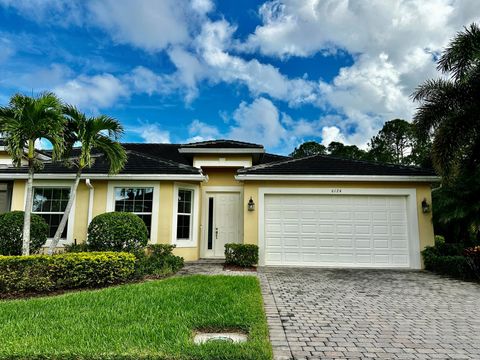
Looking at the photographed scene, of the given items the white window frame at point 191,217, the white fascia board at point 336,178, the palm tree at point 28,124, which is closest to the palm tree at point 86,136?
the palm tree at point 28,124

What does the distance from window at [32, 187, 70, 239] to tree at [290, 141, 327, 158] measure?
1043 inches

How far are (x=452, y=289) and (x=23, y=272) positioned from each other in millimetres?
9785

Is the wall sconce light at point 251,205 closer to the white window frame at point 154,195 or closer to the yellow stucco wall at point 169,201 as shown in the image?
the yellow stucco wall at point 169,201

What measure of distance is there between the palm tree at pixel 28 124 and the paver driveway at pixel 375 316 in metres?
6.32

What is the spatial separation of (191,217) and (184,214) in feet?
1.00

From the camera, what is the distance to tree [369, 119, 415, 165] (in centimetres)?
2769

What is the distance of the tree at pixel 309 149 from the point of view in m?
33.2

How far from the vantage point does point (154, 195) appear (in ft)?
35.7

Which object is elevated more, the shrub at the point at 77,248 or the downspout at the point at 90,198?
the downspout at the point at 90,198

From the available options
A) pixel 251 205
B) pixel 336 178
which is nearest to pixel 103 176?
pixel 251 205

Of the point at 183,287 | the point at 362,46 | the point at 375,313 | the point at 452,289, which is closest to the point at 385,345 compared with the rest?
the point at 375,313

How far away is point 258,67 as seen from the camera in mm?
15898

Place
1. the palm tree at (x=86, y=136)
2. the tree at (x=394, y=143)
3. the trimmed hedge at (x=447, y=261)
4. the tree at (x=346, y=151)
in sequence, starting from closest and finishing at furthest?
the palm tree at (x=86, y=136) < the trimmed hedge at (x=447, y=261) < the tree at (x=394, y=143) < the tree at (x=346, y=151)

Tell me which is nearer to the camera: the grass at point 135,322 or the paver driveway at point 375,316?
the grass at point 135,322
